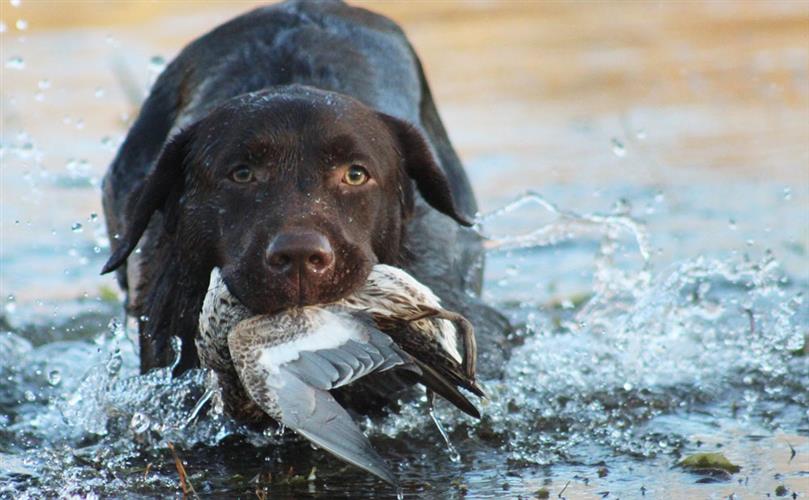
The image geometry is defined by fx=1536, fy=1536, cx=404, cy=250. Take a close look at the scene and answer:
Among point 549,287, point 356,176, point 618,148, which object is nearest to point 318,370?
point 356,176

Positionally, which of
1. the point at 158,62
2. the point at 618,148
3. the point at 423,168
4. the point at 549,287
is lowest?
the point at 549,287

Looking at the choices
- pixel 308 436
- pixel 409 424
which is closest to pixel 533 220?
pixel 409 424

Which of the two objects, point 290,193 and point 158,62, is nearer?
point 290,193

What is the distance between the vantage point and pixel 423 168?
5262mm

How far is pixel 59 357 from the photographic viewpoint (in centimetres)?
648

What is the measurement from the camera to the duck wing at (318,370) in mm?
3643

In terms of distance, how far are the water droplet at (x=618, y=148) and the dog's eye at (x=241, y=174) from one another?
522 centimetres

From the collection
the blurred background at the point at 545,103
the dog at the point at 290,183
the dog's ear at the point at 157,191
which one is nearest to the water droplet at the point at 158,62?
the blurred background at the point at 545,103

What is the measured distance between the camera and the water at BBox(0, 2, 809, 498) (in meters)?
4.74

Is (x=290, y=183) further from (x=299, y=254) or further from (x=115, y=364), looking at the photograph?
(x=115, y=364)

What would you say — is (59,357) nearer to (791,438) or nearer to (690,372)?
(690,372)

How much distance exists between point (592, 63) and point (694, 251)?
5.14m

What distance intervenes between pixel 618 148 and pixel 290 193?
212 inches

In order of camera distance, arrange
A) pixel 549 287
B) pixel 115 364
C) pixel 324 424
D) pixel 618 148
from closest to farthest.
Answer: pixel 324 424, pixel 115 364, pixel 549 287, pixel 618 148
